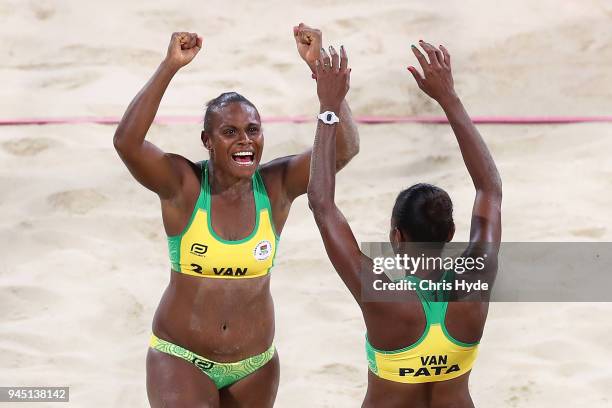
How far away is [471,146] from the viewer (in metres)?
3.31

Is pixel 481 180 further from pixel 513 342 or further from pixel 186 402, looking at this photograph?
pixel 513 342

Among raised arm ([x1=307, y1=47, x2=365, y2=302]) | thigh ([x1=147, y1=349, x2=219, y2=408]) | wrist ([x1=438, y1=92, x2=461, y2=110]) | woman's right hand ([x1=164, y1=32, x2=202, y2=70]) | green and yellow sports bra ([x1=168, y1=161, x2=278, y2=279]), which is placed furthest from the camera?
green and yellow sports bra ([x1=168, y1=161, x2=278, y2=279])

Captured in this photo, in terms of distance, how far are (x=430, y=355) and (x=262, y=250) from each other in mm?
1071

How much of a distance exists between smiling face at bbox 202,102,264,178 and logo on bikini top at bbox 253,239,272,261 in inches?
10.7

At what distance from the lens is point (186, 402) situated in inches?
154

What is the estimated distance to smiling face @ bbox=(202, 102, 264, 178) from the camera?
13.2ft

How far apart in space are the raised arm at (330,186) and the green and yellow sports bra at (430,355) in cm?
21

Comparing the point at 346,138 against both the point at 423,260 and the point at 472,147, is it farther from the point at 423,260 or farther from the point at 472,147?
the point at 423,260

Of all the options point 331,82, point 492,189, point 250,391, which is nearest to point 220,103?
point 331,82

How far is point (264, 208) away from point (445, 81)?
3.78ft

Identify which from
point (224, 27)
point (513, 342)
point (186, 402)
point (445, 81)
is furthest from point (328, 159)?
point (224, 27)

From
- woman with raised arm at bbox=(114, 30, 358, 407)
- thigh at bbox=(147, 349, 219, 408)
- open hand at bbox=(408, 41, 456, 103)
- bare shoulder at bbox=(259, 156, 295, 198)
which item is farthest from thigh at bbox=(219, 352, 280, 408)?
open hand at bbox=(408, 41, 456, 103)

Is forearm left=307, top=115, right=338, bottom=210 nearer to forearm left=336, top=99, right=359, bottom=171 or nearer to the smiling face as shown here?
forearm left=336, top=99, right=359, bottom=171

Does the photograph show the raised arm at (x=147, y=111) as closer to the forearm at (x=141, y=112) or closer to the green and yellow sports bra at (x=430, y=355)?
the forearm at (x=141, y=112)
